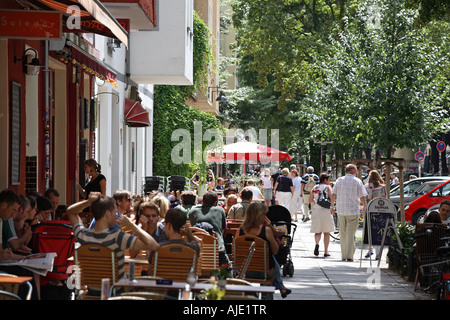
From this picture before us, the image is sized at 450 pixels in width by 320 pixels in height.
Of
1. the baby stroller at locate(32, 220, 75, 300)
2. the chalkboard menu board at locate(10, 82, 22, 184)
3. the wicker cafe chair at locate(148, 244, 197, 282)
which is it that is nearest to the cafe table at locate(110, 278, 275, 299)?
the wicker cafe chair at locate(148, 244, 197, 282)

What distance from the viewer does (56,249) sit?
895cm

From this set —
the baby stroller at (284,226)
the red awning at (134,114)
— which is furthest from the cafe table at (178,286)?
the red awning at (134,114)

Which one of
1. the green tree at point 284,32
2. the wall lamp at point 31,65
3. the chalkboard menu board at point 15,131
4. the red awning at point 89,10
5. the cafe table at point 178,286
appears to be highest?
the green tree at point 284,32

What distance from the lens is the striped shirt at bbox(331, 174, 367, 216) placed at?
17.5 metres

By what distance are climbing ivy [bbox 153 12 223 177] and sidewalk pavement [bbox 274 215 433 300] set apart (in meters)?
13.2

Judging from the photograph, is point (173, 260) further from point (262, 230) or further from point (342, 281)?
point (342, 281)

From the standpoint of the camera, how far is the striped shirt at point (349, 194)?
57.3ft

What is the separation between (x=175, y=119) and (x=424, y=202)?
31.8ft

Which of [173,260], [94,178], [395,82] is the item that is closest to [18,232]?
[173,260]

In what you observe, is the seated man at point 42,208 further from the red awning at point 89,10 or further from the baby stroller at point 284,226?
the baby stroller at point 284,226

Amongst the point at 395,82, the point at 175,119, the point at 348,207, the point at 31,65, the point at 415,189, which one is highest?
the point at 395,82

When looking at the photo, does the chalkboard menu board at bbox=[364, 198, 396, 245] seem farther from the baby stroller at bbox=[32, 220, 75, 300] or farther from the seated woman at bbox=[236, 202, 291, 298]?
the baby stroller at bbox=[32, 220, 75, 300]

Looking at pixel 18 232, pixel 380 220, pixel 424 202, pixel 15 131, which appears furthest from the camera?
pixel 424 202
